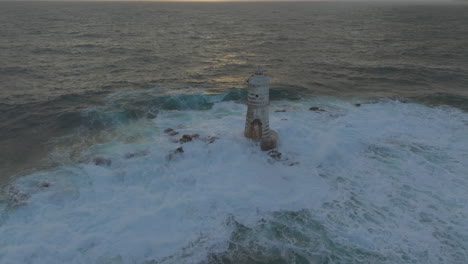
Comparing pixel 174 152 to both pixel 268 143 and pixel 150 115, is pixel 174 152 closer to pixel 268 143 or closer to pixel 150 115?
pixel 268 143

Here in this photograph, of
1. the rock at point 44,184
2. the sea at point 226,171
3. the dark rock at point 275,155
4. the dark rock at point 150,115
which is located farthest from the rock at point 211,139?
the rock at point 44,184

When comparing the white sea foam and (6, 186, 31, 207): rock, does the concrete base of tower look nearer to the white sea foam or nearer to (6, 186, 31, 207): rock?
the white sea foam

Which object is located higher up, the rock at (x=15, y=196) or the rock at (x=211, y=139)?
the rock at (x=211, y=139)

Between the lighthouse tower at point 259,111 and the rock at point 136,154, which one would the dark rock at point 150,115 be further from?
the lighthouse tower at point 259,111

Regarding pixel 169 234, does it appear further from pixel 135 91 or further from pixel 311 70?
pixel 311 70

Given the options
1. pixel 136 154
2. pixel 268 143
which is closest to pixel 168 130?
pixel 136 154

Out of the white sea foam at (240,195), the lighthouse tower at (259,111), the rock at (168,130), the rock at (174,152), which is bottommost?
the white sea foam at (240,195)

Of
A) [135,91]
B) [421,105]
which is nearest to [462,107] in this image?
[421,105]
